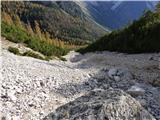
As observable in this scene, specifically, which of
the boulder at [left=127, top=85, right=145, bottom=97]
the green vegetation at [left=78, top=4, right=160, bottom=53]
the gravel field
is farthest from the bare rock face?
the green vegetation at [left=78, top=4, right=160, bottom=53]

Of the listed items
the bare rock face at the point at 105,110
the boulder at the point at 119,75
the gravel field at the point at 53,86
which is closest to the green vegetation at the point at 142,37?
the boulder at the point at 119,75

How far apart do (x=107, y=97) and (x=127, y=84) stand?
23.1ft

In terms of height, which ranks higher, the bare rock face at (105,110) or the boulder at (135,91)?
the bare rock face at (105,110)

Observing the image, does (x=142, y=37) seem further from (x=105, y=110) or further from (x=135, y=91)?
(x=105, y=110)

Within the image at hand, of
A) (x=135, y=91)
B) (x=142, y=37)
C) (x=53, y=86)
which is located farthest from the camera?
(x=142, y=37)

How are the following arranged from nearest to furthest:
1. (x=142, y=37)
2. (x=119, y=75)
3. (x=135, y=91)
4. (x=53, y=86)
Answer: (x=135, y=91) → (x=53, y=86) → (x=119, y=75) → (x=142, y=37)

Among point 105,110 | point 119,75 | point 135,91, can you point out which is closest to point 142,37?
point 119,75

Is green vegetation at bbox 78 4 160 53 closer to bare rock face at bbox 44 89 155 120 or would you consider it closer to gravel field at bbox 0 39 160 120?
gravel field at bbox 0 39 160 120

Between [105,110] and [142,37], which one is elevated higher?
[105,110]

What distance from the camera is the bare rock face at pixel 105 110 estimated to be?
12438mm

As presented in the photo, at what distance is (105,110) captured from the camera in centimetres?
1248

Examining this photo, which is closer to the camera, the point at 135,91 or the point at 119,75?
the point at 135,91

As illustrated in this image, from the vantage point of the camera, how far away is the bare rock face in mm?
12438

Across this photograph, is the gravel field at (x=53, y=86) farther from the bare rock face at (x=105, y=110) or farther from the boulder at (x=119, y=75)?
the bare rock face at (x=105, y=110)
